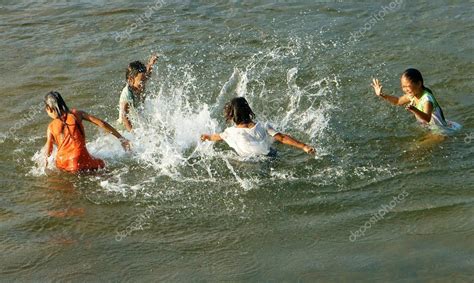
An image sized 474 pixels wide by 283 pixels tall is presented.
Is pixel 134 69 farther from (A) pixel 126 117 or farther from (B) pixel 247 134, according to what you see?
(B) pixel 247 134

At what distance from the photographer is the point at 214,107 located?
9211 millimetres

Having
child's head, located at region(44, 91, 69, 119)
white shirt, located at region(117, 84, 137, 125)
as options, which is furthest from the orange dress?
white shirt, located at region(117, 84, 137, 125)

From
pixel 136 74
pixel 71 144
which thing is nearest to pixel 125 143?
pixel 71 144

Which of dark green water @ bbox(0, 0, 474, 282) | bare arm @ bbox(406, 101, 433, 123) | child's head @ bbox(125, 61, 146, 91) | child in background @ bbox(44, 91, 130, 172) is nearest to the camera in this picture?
dark green water @ bbox(0, 0, 474, 282)

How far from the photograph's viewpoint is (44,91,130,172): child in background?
704 cm

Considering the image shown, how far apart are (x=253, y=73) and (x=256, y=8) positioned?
9.47 ft

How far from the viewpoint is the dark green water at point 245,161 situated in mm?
5660

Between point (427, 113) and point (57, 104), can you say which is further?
point (427, 113)

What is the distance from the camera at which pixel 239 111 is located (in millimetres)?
6801

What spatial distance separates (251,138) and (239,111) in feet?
1.25

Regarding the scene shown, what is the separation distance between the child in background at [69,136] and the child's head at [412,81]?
3.43 m

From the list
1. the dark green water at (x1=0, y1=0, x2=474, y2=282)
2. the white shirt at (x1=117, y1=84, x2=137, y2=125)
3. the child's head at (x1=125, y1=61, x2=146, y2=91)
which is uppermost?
the child's head at (x1=125, y1=61, x2=146, y2=91)

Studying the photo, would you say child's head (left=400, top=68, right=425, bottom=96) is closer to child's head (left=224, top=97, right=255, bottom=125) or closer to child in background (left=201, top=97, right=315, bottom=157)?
child in background (left=201, top=97, right=315, bottom=157)

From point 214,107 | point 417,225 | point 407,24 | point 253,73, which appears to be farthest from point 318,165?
point 407,24
